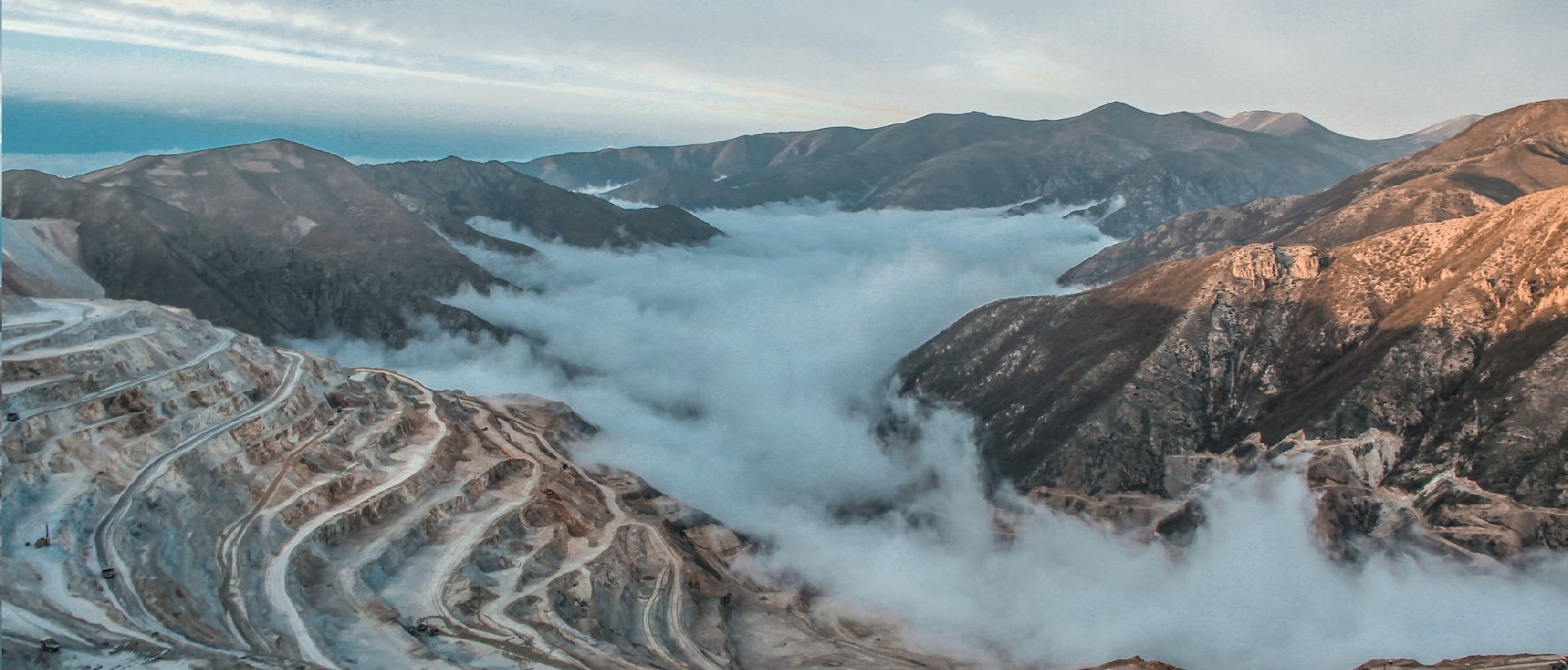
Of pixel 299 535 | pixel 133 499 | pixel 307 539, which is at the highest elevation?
pixel 133 499

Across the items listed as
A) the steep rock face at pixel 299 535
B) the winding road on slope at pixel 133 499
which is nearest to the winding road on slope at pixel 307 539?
the steep rock face at pixel 299 535

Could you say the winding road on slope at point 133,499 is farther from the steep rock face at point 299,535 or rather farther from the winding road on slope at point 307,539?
the winding road on slope at point 307,539

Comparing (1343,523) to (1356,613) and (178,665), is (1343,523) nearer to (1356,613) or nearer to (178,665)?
(1356,613)

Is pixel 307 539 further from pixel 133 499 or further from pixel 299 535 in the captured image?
pixel 133 499

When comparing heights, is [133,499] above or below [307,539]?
above

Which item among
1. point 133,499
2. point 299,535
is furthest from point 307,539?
point 133,499

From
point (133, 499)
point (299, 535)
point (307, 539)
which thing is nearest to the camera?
point (133, 499)

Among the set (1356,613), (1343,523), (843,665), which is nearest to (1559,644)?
(1356,613)

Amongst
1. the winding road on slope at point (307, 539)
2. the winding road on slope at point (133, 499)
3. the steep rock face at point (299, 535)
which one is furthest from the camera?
the winding road on slope at point (307, 539)
